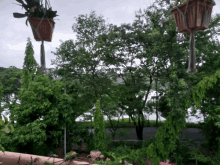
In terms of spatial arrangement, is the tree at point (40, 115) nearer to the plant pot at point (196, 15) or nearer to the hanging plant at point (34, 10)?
the hanging plant at point (34, 10)

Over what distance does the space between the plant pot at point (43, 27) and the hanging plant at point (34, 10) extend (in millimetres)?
30

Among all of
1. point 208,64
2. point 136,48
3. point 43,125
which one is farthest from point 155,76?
point 43,125

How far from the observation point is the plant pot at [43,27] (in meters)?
1.26

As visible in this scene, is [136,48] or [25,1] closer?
[25,1]

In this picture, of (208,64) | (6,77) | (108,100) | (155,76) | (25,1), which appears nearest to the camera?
(25,1)

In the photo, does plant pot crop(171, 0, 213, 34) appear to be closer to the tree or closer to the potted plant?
the potted plant

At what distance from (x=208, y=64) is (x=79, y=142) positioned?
18.8 feet

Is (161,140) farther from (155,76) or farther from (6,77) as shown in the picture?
(6,77)

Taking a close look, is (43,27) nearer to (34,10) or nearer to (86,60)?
(34,10)

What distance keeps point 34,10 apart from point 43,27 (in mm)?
127

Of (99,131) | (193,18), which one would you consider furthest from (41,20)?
(99,131)

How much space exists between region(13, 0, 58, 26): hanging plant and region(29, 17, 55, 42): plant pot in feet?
0.10

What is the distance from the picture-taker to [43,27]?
4.18ft

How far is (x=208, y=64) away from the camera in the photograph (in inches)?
264
